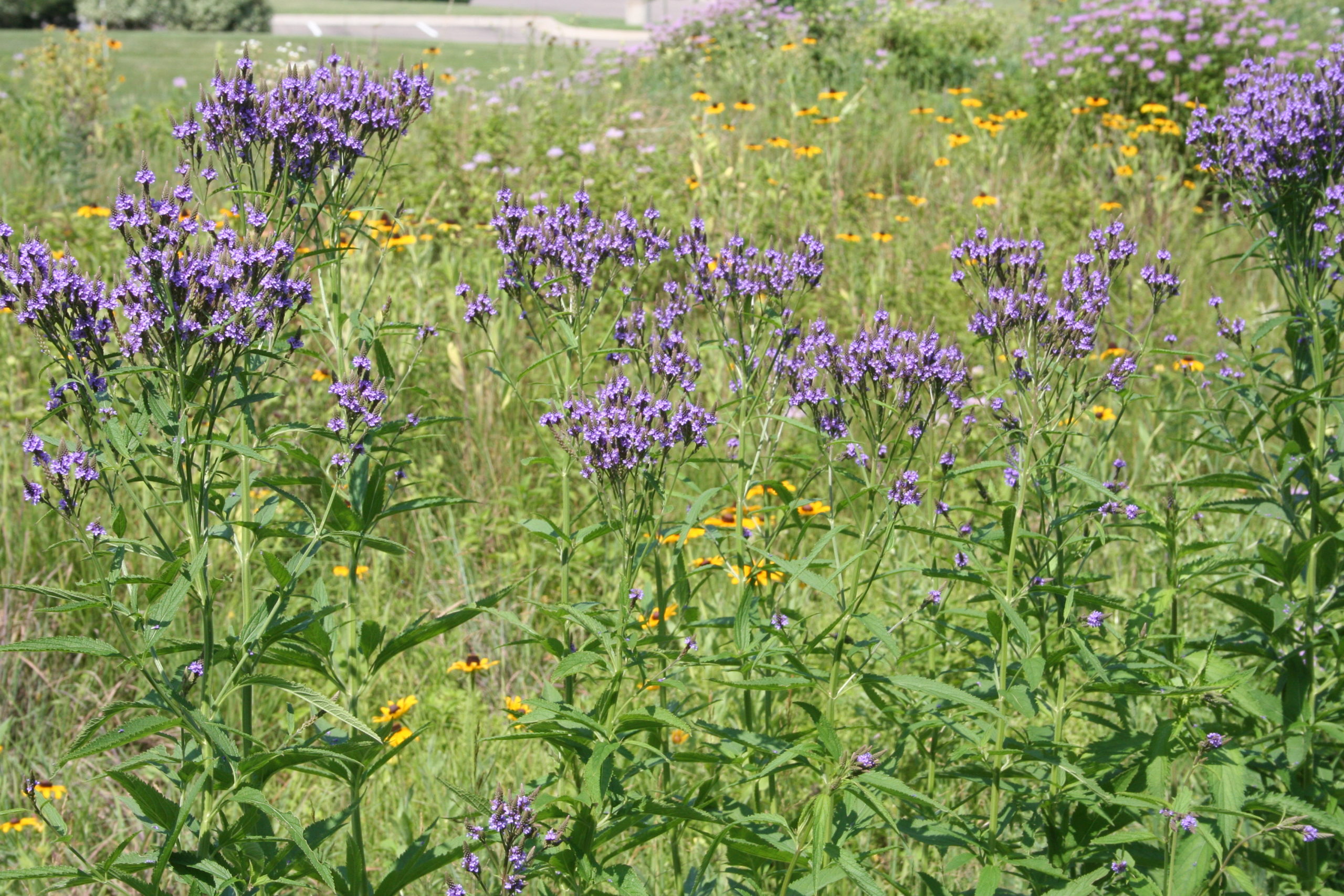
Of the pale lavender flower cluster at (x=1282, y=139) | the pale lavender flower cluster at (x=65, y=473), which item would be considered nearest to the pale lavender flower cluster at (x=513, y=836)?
the pale lavender flower cluster at (x=65, y=473)

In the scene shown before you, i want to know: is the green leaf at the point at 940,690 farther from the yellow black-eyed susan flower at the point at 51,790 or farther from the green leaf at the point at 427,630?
the yellow black-eyed susan flower at the point at 51,790

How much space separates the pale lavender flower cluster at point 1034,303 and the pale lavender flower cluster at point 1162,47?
7729 millimetres

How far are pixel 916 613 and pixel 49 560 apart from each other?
3.61 m

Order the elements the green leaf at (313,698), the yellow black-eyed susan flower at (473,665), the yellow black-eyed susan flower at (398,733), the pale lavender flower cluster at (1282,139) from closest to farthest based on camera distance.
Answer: the green leaf at (313,698)
the pale lavender flower cluster at (1282,139)
the yellow black-eyed susan flower at (398,733)
the yellow black-eyed susan flower at (473,665)

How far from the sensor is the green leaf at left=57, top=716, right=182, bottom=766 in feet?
7.18

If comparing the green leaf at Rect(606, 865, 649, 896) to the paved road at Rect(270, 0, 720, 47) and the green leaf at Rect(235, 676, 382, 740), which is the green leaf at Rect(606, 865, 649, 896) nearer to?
the green leaf at Rect(235, 676, 382, 740)

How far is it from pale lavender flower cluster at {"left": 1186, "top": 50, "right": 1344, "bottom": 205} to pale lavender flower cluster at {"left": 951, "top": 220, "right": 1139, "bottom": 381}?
0.59 m

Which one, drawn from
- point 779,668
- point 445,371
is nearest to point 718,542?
point 779,668

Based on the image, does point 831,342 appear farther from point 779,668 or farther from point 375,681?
point 375,681

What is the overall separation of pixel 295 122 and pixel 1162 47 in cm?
963

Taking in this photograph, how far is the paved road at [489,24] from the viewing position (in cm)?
2580

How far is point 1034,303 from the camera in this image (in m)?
2.82

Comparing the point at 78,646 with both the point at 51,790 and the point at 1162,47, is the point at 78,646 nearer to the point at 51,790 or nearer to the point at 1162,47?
the point at 51,790

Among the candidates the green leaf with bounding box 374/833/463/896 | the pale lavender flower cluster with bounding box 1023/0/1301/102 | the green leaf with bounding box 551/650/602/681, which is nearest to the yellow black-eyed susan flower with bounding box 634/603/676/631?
the green leaf with bounding box 551/650/602/681
